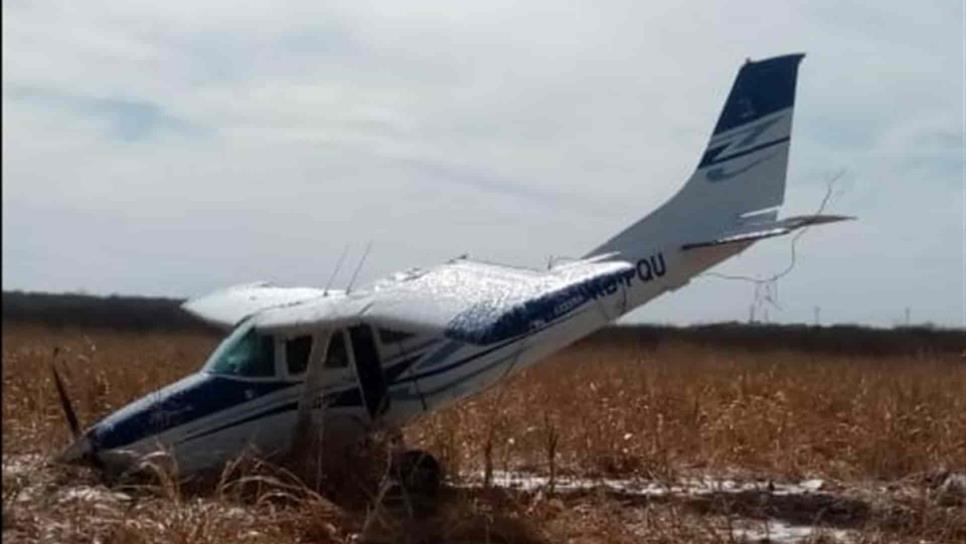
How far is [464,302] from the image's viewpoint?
8.41m

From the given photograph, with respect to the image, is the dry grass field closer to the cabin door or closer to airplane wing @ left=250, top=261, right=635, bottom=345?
the cabin door

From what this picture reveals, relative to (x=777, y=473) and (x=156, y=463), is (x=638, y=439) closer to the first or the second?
(x=777, y=473)

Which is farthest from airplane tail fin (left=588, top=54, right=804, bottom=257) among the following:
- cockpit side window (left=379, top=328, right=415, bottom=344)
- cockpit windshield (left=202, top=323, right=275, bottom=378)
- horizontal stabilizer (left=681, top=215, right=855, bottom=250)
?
cockpit windshield (left=202, top=323, right=275, bottom=378)

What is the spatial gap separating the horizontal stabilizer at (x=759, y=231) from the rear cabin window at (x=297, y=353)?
436 cm

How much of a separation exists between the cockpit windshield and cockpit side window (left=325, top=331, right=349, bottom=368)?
404 mm

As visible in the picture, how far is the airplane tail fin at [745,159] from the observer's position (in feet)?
45.1

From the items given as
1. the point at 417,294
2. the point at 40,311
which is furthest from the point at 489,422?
the point at 40,311

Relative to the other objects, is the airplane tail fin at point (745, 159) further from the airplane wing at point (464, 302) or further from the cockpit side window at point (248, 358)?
the cockpit side window at point (248, 358)

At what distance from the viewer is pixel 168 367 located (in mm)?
14812

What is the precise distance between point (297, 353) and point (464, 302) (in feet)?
5.27

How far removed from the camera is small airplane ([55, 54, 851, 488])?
27.9ft

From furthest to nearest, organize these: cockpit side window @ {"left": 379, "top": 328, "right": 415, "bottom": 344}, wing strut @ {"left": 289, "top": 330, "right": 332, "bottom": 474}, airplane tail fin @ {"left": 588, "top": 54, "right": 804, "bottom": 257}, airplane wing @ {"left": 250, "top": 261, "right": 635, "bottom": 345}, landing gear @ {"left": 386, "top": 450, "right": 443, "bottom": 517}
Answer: airplane tail fin @ {"left": 588, "top": 54, "right": 804, "bottom": 257} < cockpit side window @ {"left": 379, "top": 328, "right": 415, "bottom": 344} < wing strut @ {"left": 289, "top": 330, "right": 332, "bottom": 474} < landing gear @ {"left": 386, "top": 450, "right": 443, "bottom": 517} < airplane wing @ {"left": 250, "top": 261, "right": 635, "bottom": 345}

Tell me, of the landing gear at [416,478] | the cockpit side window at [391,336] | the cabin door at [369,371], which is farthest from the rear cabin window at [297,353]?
the landing gear at [416,478]

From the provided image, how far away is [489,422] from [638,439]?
1.18 metres
